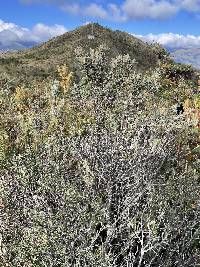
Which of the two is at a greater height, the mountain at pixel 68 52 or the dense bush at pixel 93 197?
the mountain at pixel 68 52

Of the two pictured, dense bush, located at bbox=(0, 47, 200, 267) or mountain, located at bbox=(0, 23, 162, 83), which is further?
mountain, located at bbox=(0, 23, 162, 83)

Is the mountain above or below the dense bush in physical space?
above

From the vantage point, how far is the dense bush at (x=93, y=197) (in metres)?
11.6

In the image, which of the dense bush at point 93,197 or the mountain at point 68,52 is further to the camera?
the mountain at point 68,52

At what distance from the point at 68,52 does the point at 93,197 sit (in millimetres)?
104488

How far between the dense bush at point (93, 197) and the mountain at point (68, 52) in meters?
74.8

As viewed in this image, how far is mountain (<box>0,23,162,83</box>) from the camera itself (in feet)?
336

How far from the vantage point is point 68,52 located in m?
116

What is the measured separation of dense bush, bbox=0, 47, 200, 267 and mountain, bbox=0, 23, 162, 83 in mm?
74794

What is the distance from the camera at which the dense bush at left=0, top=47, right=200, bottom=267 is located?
1155cm

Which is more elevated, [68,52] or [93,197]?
[68,52]

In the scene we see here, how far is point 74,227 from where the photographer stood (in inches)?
461

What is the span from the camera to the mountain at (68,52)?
336 feet

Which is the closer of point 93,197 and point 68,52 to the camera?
point 93,197
